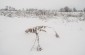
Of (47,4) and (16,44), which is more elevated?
(47,4)

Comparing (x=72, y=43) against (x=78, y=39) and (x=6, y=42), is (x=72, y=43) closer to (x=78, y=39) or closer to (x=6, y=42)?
(x=78, y=39)

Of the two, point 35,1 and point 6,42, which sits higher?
point 35,1

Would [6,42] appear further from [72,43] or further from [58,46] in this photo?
[72,43]

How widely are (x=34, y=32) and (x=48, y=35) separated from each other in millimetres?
221

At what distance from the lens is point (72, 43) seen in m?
1.46

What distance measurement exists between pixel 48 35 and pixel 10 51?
721 millimetres

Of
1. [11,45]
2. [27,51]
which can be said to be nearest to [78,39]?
[27,51]

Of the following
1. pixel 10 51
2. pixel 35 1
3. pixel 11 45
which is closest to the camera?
pixel 10 51

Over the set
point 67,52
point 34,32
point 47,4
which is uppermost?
point 47,4

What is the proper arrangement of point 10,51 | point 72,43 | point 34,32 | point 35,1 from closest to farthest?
point 10,51 < point 72,43 < point 34,32 < point 35,1

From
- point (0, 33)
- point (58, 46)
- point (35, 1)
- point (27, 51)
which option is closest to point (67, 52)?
point (58, 46)

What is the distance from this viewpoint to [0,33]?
170 centimetres

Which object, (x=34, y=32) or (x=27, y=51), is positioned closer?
(x=27, y=51)

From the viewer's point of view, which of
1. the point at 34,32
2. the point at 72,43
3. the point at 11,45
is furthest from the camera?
the point at 34,32
